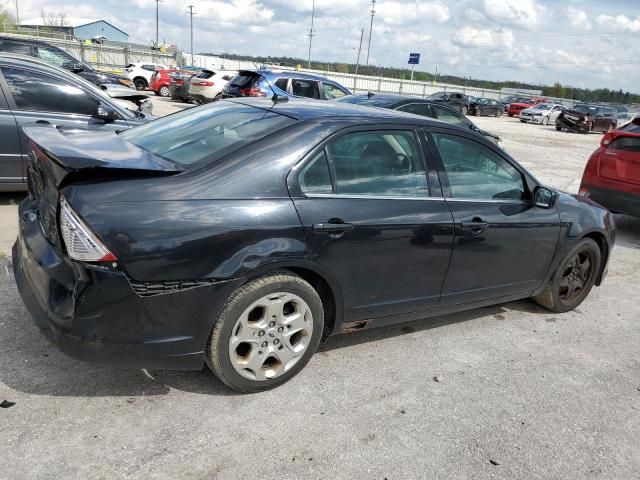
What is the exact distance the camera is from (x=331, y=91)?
14.1 meters

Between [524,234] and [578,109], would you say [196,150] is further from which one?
[578,109]

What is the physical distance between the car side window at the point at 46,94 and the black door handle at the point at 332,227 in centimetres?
442

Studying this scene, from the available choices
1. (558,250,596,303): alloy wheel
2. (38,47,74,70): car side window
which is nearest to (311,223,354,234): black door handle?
(558,250,596,303): alloy wheel

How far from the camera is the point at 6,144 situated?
5.70 metres

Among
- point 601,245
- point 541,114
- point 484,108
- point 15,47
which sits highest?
point 15,47

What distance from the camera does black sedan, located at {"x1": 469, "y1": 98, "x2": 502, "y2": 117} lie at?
36.1 meters

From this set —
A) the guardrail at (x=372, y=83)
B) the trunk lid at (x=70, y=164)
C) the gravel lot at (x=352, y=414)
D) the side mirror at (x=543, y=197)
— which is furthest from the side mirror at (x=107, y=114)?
the guardrail at (x=372, y=83)

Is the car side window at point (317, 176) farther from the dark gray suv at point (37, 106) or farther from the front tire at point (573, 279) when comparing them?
the dark gray suv at point (37, 106)

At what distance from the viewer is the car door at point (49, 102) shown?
19.1 ft

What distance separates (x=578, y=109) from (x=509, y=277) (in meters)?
30.8

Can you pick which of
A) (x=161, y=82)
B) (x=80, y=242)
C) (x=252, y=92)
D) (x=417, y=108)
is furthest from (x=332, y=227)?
(x=161, y=82)

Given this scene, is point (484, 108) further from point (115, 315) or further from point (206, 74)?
point (115, 315)

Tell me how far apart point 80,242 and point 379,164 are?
176cm

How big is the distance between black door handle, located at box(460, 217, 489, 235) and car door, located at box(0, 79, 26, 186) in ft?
15.7
